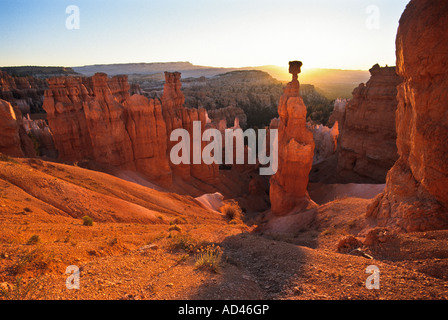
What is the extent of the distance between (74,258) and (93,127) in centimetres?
1540

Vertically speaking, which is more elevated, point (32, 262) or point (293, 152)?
point (293, 152)

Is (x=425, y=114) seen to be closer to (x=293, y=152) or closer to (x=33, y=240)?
(x=293, y=152)

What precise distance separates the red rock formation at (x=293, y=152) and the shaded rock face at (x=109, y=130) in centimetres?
922

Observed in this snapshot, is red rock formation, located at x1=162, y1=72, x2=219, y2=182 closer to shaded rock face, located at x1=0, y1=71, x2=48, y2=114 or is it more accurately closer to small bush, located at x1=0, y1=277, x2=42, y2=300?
small bush, located at x1=0, y1=277, x2=42, y2=300

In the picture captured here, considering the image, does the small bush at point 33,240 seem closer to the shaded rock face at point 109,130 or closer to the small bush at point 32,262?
the small bush at point 32,262

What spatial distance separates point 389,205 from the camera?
31.0 ft

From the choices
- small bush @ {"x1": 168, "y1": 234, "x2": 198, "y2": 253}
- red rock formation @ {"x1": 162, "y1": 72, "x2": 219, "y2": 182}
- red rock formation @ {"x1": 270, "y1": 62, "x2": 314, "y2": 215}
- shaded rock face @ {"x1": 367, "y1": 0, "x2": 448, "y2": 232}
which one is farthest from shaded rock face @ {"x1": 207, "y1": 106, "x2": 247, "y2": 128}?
small bush @ {"x1": 168, "y1": 234, "x2": 198, "y2": 253}

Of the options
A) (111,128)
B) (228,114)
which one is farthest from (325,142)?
(228,114)

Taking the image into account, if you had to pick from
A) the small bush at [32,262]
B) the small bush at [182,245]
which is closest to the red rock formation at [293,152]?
the small bush at [182,245]

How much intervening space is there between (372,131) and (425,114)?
643 inches

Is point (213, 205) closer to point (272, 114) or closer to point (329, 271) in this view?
point (329, 271)

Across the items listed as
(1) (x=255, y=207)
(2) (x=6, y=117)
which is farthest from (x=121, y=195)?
(1) (x=255, y=207)

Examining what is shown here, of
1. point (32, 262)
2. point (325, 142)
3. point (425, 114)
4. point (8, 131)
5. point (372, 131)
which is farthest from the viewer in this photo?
point (325, 142)

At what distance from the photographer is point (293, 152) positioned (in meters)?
17.3
